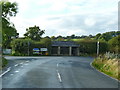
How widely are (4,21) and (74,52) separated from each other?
2941cm

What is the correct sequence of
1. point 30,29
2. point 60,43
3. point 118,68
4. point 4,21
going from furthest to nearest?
point 30,29, point 60,43, point 4,21, point 118,68

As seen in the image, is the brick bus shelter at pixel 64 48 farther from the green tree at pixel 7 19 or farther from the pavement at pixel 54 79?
the pavement at pixel 54 79

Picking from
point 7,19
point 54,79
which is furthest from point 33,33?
point 54,79

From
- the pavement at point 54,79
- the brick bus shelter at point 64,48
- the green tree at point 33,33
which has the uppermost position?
the green tree at point 33,33

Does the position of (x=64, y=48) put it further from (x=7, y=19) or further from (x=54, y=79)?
(x=54, y=79)

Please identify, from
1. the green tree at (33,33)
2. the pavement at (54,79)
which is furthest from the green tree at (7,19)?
the green tree at (33,33)

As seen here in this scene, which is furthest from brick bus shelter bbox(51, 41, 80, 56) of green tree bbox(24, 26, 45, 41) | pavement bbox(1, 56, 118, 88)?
pavement bbox(1, 56, 118, 88)

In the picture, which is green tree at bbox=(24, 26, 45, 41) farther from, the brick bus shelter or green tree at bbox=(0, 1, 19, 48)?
green tree at bbox=(0, 1, 19, 48)

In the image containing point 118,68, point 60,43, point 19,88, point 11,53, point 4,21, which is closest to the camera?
point 19,88

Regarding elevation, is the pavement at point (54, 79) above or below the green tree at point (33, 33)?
below

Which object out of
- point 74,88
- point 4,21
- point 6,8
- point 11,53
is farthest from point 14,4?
point 74,88

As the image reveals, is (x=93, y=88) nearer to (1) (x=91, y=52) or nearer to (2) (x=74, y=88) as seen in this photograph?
(2) (x=74, y=88)

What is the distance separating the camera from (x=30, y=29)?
250ft

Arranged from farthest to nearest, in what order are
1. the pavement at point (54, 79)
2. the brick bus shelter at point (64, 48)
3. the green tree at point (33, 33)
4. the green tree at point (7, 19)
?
the green tree at point (33, 33)
the brick bus shelter at point (64, 48)
the green tree at point (7, 19)
the pavement at point (54, 79)
